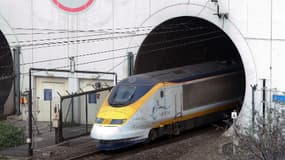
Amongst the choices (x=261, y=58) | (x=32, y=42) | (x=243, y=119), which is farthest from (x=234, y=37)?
(x=32, y=42)

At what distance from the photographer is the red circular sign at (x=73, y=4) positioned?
32438mm

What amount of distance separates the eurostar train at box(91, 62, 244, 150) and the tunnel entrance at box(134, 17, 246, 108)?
9.30 ft

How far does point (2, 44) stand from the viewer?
124 ft

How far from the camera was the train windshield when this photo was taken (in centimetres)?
2561

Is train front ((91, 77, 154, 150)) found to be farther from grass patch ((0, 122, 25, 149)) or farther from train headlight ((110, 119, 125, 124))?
grass patch ((0, 122, 25, 149))

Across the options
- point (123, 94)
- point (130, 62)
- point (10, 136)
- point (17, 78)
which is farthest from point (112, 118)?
point (17, 78)

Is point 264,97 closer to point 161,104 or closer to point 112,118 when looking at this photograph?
point 161,104

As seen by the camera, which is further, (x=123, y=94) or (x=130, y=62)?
(x=130, y=62)

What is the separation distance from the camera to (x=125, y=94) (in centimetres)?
2591

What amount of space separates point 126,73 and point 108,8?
351cm

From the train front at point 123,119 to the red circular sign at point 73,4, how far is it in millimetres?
7699

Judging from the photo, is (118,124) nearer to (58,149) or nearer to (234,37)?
(58,149)

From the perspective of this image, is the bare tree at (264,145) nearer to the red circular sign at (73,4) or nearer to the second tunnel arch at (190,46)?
the second tunnel arch at (190,46)

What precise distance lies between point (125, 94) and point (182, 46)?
9931 mm
